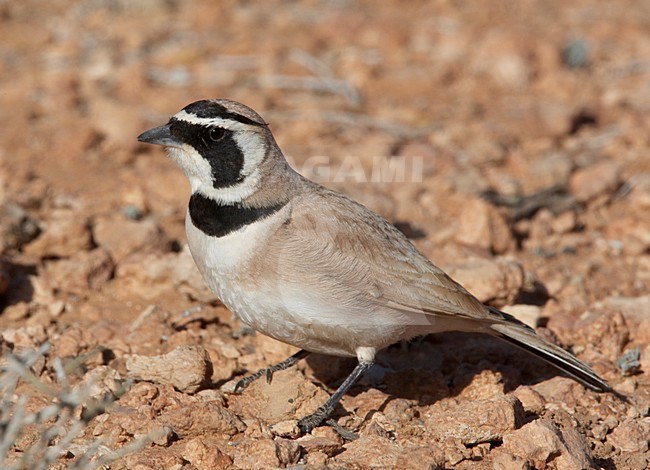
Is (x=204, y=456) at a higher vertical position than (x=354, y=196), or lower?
lower

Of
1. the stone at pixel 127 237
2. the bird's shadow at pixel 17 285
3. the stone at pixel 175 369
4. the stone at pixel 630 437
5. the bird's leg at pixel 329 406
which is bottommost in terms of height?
the stone at pixel 630 437

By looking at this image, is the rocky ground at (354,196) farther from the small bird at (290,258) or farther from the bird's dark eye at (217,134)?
the bird's dark eye at (217,134)

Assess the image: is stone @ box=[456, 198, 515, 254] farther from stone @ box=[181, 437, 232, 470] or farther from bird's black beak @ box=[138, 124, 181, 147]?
stone @ box=[181, 437, 232, 470]

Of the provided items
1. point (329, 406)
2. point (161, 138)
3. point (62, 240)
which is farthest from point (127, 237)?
point (329, 406)

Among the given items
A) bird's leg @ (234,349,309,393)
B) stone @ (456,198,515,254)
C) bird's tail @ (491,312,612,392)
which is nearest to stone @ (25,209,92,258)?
bird's leg @ (234,349,309,393)

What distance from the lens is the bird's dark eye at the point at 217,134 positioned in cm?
479

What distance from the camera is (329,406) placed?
494 cm

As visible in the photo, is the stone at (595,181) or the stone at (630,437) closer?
the stone at (630,437)

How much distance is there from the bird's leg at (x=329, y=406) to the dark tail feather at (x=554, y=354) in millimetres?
812

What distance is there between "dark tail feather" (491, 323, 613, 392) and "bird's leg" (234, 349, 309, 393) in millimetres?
1182

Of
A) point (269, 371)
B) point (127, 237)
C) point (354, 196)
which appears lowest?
point (269, 371)

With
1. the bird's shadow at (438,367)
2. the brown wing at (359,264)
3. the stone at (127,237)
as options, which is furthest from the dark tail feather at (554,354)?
the stone at (127,237)

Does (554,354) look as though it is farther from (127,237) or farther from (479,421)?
(127,237)

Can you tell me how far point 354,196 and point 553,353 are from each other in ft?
8.71
